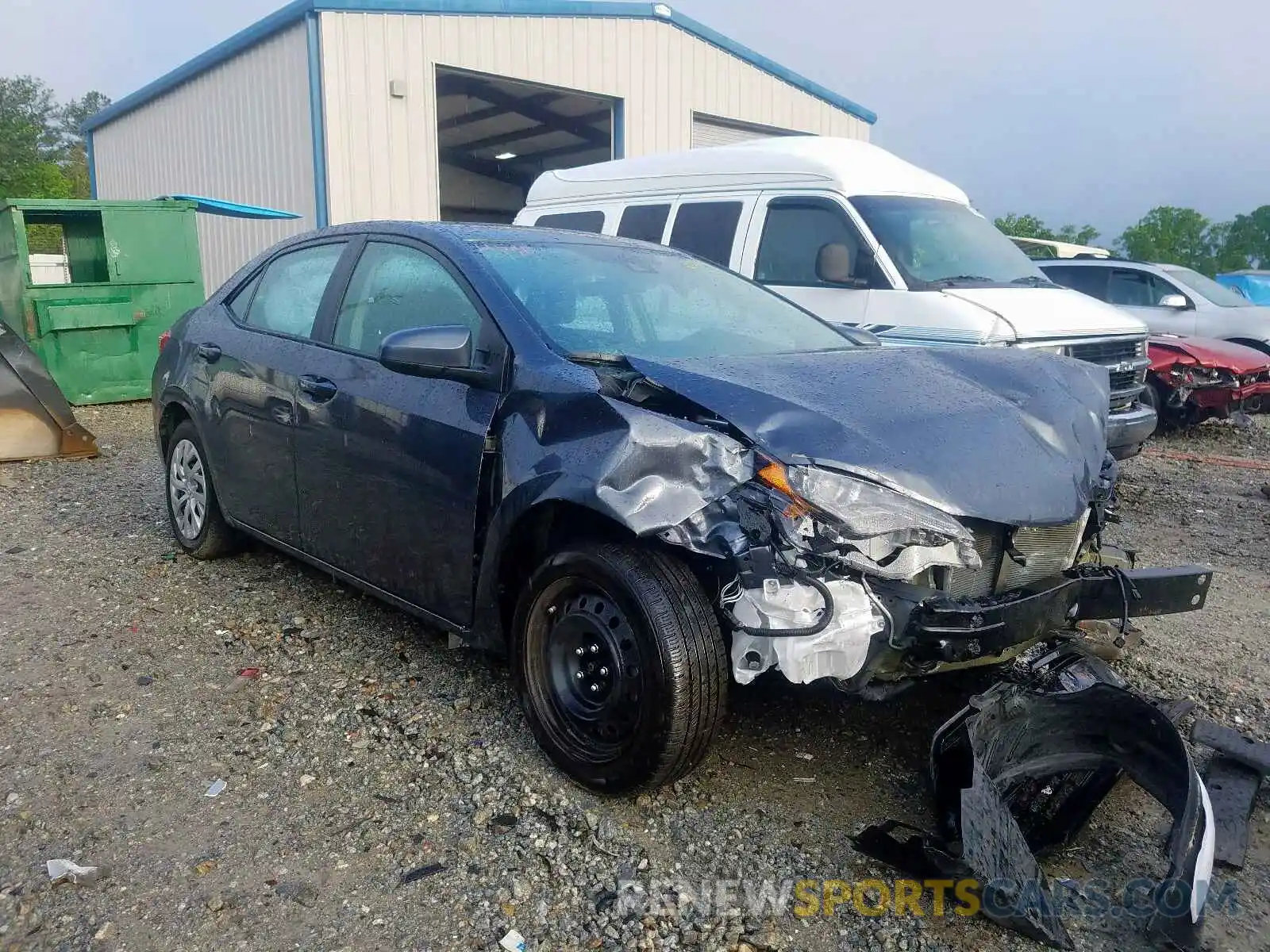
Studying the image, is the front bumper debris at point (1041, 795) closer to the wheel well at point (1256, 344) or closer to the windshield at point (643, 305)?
the windshield at point (643, 305)

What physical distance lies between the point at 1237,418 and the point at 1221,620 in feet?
20.0

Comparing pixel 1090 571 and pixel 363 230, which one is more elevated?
pixel 363 230

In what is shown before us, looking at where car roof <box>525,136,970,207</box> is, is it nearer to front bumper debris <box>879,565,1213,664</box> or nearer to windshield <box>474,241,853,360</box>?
windshield <box>474,241,853,360</box>

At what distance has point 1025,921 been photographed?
94.6 inches

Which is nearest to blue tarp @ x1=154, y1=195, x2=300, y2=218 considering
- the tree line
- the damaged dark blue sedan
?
the damaged dark blue sedan

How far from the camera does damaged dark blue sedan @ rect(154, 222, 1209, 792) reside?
8.83ft

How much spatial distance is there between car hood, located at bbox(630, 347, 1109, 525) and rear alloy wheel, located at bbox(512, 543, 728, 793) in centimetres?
50

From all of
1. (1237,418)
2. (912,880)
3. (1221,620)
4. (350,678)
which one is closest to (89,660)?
(350,678)

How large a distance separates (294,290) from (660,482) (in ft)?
8.01

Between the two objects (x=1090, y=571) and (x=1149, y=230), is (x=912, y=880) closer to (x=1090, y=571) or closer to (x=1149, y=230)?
(x=1090, y=571)

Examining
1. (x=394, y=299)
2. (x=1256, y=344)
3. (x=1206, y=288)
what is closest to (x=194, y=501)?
(x=394, y=299)

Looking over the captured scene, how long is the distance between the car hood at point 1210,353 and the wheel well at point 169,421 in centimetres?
830

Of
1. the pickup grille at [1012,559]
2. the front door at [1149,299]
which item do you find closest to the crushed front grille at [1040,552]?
the pickup grille at [1012,559]

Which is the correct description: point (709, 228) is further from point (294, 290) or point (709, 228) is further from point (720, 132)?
point (720, 132)
